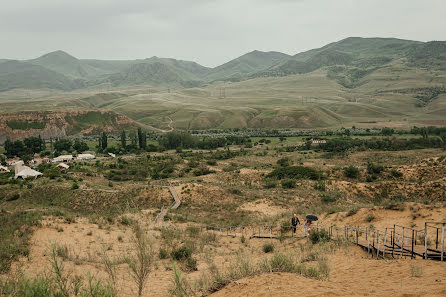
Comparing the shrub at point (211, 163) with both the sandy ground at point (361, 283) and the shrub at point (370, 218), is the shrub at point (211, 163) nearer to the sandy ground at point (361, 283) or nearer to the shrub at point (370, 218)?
the shrub at point (370, 218)

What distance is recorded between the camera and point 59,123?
478 feet

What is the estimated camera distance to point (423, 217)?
20.5 meters

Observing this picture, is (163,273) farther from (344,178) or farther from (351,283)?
(344,178)

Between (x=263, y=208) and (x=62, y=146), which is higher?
(x=263, y=208)

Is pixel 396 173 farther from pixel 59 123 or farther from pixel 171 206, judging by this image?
pixel 59 123

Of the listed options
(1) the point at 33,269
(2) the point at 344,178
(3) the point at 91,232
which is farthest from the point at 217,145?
(1) the point at 33,269

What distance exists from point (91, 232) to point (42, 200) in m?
24.5

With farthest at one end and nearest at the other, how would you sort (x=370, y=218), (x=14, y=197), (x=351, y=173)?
(x=351, y=173) < (x=14, y=197) < (x=370, y=218)

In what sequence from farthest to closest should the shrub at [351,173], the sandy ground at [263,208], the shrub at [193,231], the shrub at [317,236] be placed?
the shrub at [351,173]
the sandy ground at [263,208]
the shrub at [193,231]
the shrub at [317,236]

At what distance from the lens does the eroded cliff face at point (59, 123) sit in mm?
131000

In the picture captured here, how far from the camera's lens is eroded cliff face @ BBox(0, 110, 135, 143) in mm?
131000

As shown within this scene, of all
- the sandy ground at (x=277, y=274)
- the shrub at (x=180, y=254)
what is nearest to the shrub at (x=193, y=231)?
the sandy ground at (x=277, y=274)

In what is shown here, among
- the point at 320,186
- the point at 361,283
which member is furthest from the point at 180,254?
the point at 320,186

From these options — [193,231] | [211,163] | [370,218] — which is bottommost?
[211,163]
